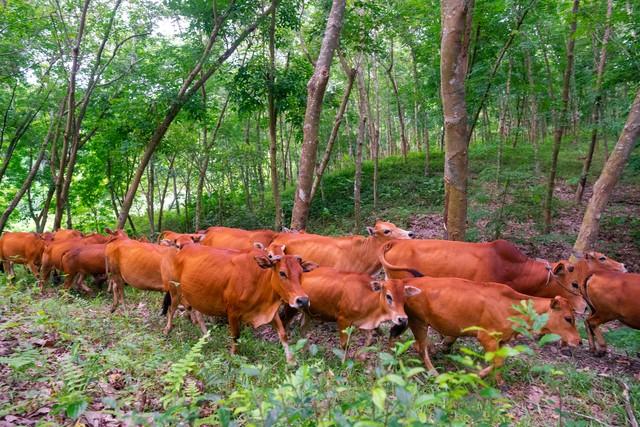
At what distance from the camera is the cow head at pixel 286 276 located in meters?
5.77

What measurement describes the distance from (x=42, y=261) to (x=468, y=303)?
31.2 ft

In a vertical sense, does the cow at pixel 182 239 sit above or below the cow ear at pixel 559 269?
above

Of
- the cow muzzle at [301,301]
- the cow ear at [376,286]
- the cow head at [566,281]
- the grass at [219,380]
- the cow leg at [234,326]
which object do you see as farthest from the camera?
the cow head at [566,281]

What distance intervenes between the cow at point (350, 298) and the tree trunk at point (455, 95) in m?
2.12

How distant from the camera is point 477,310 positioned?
17.9 feet

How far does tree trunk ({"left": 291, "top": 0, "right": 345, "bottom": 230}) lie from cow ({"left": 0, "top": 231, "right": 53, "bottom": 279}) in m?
6.69

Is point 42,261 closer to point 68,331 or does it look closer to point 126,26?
point 68,331

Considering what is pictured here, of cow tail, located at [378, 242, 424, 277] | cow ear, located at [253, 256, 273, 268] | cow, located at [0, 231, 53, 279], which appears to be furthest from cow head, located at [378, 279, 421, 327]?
cow, located at [0, 231, 53, 279]

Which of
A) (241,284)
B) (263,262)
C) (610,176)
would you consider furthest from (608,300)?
(241,284)

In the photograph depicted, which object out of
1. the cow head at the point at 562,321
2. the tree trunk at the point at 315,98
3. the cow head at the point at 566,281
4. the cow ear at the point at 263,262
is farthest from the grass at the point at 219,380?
the tree trunk at the point at 315,98

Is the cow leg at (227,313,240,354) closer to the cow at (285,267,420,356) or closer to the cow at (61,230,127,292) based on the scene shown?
the cow at (285,267,420,356)

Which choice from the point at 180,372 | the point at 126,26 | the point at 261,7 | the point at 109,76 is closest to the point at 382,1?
the point at 261,7

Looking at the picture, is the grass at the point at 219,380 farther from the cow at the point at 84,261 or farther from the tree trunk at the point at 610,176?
the cow at the point at 84,261

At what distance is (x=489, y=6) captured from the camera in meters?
11.4
